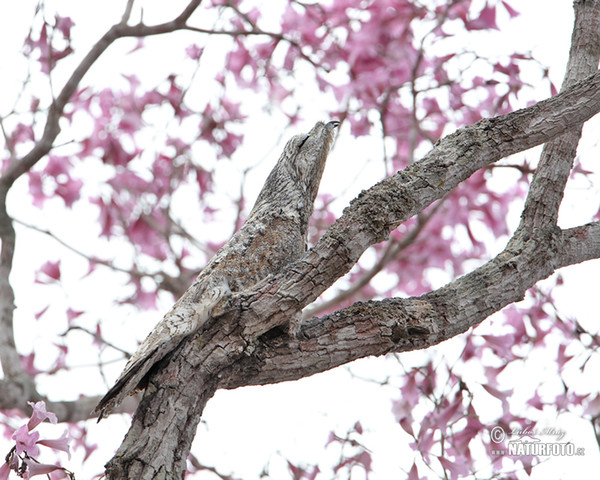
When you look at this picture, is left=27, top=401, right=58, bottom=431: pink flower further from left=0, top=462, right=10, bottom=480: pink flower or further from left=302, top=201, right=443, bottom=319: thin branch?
left=302, top=201, right=443, bottom=319: thin branch

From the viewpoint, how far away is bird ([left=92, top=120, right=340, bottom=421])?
2.03 m

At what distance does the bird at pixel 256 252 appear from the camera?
2033mm

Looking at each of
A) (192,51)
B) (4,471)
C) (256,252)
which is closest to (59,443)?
(4,471)

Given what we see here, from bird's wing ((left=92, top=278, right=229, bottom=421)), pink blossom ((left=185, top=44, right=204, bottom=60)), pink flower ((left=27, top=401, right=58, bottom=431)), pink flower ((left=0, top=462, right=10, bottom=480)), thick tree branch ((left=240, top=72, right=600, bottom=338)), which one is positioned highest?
pink blossom ((left=185, top=44, right=204, bottom=60))

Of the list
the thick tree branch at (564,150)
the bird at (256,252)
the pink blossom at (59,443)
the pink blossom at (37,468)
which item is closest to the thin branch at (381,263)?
the bird at (256,252)

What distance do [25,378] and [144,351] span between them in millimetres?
1675

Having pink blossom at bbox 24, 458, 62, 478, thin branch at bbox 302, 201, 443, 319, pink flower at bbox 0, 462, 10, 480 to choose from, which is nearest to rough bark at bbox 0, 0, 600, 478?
pink blossom at bbox 24, 458, 62, 478

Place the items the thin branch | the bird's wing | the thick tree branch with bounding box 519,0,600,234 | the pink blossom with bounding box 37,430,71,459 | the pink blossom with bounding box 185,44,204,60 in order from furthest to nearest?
the pink blossom with bounding box 185,44,204,60, the thin branch, the thick tree branch with bounding box 519,0,600,234, the pink blossom with bounding box 37,430,71,459, the bird's wing

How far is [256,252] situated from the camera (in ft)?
8.63

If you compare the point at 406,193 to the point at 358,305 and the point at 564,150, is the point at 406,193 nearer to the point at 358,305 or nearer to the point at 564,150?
the point at 358,305

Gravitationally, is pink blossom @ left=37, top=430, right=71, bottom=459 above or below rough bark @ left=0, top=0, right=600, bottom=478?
below

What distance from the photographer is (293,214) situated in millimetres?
2861

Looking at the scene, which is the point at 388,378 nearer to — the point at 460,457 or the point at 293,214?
the point at 460,457

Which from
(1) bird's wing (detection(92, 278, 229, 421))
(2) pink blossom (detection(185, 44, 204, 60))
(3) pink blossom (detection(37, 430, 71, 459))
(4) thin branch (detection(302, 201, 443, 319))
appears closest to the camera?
(1) bird's wing (detection(92, 278, 229, 421))
